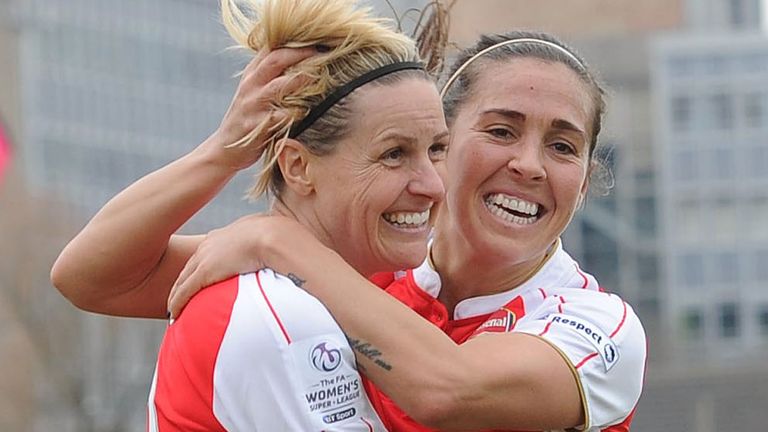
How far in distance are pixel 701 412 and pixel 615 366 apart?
53193 mm

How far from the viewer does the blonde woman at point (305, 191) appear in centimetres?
528

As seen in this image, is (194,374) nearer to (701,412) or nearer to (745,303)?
(701,412)

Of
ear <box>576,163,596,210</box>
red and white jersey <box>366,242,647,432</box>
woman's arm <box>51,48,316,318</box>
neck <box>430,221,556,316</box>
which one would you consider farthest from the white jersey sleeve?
woman's arm <box>51,48,316,318</box>

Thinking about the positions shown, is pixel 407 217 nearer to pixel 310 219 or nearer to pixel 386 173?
pixel 386 173

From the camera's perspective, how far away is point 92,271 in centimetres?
591

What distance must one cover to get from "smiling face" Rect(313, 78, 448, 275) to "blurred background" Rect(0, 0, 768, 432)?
3833 cm

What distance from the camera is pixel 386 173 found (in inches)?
215

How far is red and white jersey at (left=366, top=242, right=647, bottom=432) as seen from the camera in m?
5.59

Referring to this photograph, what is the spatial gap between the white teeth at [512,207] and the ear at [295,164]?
0.64 m

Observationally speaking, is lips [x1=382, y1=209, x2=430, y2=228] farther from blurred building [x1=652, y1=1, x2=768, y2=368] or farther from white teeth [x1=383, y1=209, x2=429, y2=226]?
blurred building [x1=652, y1=1, x2=768, y2=368]

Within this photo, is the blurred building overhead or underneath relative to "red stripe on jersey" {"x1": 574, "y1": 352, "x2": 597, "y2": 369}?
overhead

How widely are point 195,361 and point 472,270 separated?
1.04 metres

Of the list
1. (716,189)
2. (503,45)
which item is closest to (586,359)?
(503,45)

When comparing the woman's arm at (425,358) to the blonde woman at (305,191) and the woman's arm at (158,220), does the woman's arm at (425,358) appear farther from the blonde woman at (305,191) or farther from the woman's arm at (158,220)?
the woman's arm at (158,220)
